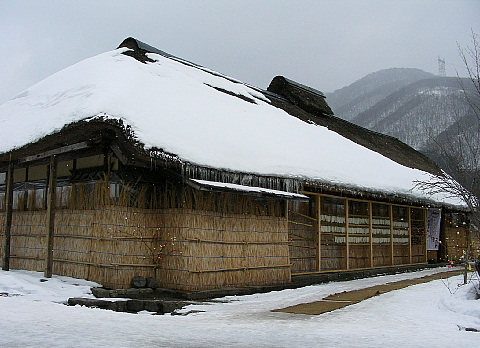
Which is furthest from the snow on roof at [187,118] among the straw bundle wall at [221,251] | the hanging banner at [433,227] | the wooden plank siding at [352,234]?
the hanging banner at [433,227]

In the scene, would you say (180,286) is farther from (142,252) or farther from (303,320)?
(303,320)

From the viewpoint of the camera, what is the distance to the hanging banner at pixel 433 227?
15977mm

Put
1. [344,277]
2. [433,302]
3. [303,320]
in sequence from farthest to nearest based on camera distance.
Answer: [344,277] → [433,302] → [303,320]

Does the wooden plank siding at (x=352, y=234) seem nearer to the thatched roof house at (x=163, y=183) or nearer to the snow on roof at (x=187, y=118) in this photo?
the thatched roof house at (x=163, y=183)

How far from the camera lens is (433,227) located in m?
16.1

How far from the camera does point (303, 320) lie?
19.5ft

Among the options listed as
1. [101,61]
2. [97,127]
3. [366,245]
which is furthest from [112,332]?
[366,245]

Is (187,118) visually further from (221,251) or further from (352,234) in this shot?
(352,234)

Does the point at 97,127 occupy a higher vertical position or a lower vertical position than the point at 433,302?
higher

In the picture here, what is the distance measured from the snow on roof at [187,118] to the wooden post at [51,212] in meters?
0.62

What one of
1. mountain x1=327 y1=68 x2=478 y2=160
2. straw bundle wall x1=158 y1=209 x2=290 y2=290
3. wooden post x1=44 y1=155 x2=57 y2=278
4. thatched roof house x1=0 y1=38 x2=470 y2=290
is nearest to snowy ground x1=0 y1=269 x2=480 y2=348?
wooden post x1=44 y1=155 x2=57 y2=278

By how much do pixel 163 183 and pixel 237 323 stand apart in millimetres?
3352

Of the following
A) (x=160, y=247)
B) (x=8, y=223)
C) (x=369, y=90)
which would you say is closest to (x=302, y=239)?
(x=160, y=247)

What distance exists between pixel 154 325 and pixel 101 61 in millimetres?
6543
